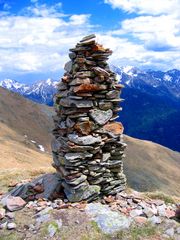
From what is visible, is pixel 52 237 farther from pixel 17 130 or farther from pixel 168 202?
pixel 17 130

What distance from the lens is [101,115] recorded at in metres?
21.0

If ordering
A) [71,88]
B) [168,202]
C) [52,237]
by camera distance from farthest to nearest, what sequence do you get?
[168,202] < [71,88] < [52,237]

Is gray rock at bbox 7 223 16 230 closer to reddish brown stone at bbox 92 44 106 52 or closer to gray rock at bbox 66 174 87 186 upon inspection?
gray rock at bbox 66 174 87 186

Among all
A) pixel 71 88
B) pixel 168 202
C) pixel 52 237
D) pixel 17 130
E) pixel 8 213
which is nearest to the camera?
pixel 52 237

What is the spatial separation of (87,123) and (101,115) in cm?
102

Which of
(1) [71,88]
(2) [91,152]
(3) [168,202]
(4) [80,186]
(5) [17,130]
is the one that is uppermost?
(1) [71,88]

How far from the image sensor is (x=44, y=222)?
18.0 meters

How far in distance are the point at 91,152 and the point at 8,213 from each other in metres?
5.17

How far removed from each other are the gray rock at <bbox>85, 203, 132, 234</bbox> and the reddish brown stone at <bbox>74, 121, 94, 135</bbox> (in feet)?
A: 12.3

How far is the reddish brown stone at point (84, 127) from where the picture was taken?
20281 millimetres

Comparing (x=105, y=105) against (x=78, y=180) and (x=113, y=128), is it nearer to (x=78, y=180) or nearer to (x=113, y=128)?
(x=113, y=128)

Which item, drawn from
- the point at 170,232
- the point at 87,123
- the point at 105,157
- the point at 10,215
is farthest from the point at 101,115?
the point at 170,232

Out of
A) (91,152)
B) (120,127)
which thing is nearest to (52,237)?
(91,152)

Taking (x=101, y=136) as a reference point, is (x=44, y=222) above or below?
below
